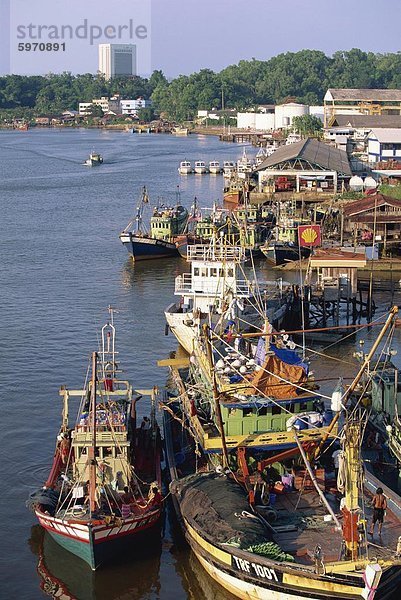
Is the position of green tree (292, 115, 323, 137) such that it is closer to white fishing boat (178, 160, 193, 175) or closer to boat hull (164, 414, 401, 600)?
white fishing boat (178, 160, 193, 175)

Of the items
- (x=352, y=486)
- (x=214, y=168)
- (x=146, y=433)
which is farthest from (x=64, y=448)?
(x=214, y=168)

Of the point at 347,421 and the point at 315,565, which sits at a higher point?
the point at 347,421

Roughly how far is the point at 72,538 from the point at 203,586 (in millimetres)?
3416

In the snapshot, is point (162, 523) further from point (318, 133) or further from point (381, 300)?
point (318, 133)

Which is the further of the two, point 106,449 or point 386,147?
point 386,147

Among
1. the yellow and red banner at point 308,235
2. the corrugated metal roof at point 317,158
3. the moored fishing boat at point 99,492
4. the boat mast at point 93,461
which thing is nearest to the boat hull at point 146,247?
the yellow and red banner at point 308,235

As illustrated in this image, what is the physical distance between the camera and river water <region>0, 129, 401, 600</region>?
80.8 feet

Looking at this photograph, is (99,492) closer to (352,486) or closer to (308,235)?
(352,486)

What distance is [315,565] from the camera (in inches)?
832

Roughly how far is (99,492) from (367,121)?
112774 millimetres

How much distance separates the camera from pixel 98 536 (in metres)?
23.5

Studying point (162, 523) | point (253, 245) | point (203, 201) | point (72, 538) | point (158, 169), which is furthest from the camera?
point (158, 169)

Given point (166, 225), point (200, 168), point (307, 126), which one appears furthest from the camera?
point (307, 126)

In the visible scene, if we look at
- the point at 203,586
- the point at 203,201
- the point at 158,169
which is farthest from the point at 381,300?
the point at 158,169
